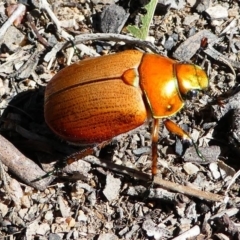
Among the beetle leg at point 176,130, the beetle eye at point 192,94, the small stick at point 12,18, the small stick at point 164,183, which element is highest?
the small stick at point 12,18

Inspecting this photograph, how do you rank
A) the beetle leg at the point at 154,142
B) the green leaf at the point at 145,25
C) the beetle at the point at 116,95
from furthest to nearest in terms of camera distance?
1. the green leaf at the point at 145,25
2. the beetle leg at the point at 154,142
3. the beetle at the point at 116,95

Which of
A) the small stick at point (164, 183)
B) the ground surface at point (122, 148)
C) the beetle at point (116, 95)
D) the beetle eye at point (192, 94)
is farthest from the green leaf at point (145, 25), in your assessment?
the small stick at point (164, 183)

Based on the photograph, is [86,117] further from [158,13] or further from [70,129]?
[158,13]

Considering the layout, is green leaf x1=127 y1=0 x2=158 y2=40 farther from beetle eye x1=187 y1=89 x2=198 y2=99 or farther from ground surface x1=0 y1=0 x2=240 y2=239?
beetle eye x1=187 y1=89 x2=198 y2=99

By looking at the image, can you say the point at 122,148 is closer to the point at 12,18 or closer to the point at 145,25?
the point at 145,25

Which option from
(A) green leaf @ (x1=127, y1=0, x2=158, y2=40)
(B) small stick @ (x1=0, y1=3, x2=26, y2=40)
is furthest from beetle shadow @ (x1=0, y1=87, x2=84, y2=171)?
(A) green leaf @ (x1=127, y1=0, x2=158, y2=40)

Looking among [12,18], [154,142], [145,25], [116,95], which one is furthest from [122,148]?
[12,18]

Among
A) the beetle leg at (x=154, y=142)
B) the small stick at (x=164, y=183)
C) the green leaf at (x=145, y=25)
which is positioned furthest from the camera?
the green leaf at (x=145, y=25)

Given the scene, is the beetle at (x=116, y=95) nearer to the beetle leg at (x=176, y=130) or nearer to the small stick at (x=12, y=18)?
the beetle leg at (x=176, y=130)

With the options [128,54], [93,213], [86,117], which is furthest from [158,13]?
[93,213]
